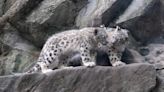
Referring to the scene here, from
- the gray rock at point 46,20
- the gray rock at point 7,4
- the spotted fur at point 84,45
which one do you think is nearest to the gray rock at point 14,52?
the gray rock at point 46,20

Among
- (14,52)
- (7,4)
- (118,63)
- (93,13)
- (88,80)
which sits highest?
A: (7,4)

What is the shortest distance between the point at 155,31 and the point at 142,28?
0.71 ft

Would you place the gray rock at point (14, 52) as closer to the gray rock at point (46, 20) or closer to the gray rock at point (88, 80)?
the gray rock at point (46, 20)

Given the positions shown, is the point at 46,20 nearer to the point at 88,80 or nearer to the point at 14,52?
the point at 14,52

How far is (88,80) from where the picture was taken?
568 centimetres

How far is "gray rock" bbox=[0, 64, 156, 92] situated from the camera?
18.1 feet

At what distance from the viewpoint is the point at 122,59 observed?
21.2ft

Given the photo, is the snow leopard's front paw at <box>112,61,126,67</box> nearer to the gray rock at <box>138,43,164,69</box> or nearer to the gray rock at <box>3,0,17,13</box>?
the gray rock at <box>138,43,164,69</box>

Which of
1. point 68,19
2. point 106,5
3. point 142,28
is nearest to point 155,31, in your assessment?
point 142,28

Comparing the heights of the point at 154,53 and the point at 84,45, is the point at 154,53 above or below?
below

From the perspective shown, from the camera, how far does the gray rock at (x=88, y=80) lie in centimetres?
551

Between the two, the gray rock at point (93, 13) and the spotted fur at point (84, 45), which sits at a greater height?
the gray rock at point (93, 13)

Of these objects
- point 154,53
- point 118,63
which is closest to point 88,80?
point 118,63

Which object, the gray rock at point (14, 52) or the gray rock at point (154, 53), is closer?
the gray rock at point (154, 53)
